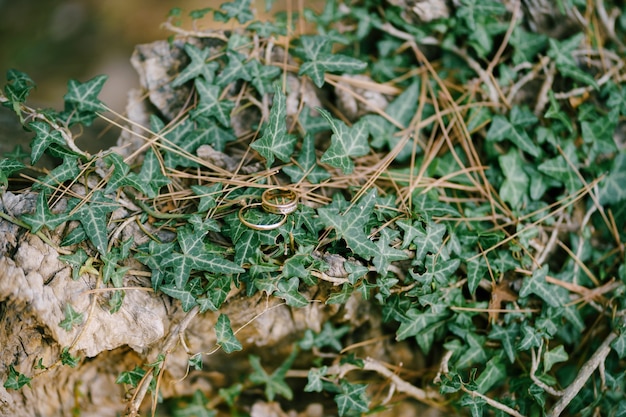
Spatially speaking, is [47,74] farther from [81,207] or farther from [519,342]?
[519,342]

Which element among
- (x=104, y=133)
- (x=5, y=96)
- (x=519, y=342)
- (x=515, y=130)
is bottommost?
(x=519, y=342)

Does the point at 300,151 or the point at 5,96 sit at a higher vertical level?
the point at 5,96

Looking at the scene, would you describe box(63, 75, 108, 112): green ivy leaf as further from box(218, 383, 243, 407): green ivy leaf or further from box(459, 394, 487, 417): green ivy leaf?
box(459, 394, 487, 417): green ivy leaf

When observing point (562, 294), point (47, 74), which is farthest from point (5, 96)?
point (562, 294)

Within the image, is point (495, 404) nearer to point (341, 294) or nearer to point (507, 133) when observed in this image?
point (341, 294)

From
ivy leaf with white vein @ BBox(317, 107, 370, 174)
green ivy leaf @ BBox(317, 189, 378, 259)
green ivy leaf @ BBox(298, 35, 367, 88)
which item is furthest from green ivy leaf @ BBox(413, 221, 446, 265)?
green ivy leaf @ BBox(298, 35, 367, 88)

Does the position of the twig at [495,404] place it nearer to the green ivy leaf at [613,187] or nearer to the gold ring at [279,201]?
the gold ring at [279,201]
